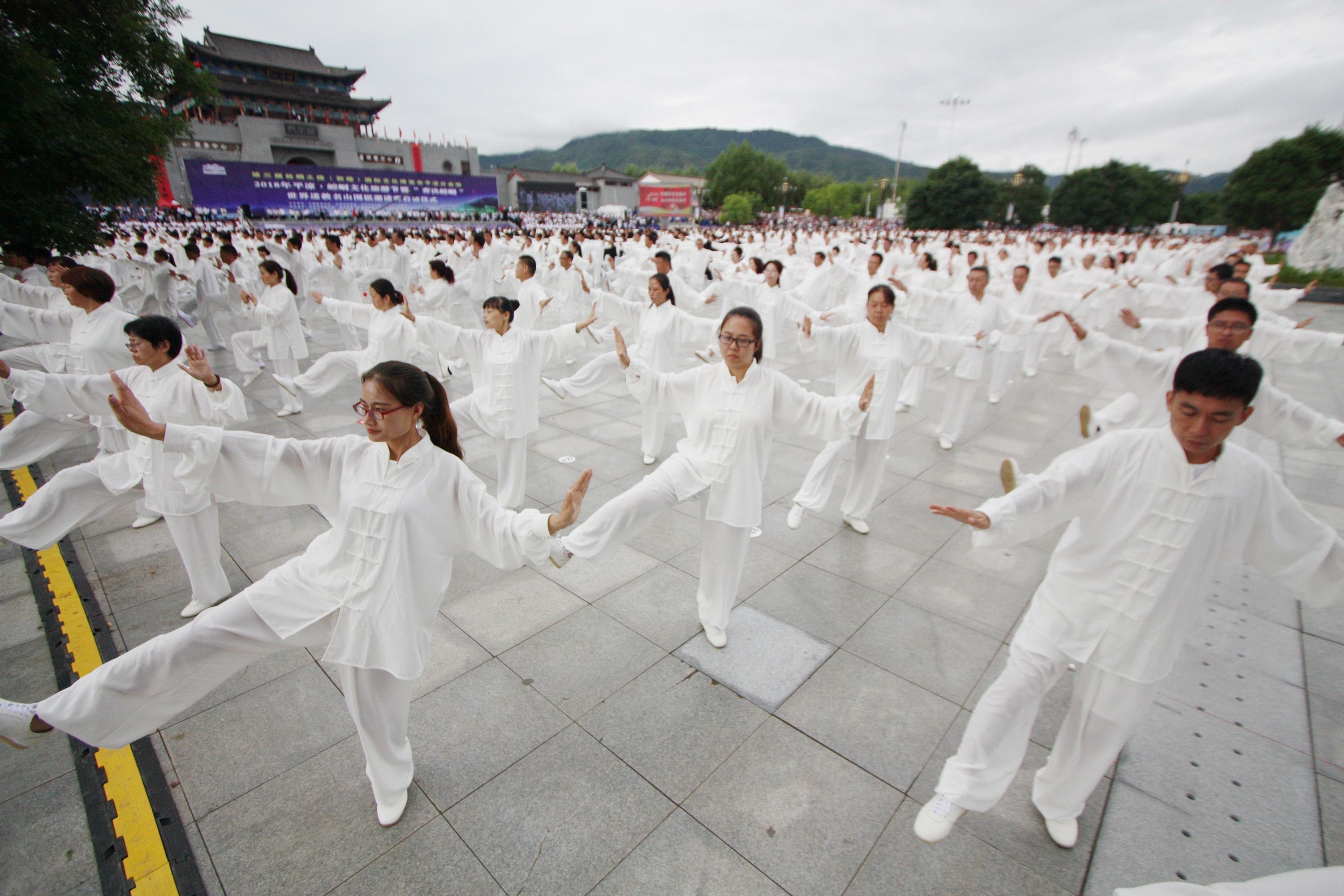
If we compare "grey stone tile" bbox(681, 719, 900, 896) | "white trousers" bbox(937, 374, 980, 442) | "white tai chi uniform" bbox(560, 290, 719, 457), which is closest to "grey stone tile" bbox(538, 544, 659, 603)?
"grey stone tile" bbox(681, 719, 900, 896)

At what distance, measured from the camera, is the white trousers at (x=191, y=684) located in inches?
80.5

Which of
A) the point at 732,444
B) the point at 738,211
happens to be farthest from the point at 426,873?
the point at 738,211

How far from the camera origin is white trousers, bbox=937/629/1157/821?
2221 mm

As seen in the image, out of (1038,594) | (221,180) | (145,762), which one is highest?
(221,180)

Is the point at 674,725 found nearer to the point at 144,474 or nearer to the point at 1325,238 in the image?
the point at 144,474

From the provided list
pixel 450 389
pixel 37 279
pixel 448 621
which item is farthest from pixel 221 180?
pixel 448 621

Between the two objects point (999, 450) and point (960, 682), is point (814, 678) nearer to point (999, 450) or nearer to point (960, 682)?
point (960, 682)

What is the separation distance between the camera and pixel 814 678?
3.34 meters

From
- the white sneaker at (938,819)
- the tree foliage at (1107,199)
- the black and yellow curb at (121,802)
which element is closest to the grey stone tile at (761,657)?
the white sneaker at (938,819)

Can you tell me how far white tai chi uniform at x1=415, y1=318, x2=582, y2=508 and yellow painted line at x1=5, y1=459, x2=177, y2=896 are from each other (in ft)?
9.02

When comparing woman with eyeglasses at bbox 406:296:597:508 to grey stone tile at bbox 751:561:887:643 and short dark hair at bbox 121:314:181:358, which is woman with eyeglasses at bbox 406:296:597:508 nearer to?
short dark hair at bbox 121:314:181:358

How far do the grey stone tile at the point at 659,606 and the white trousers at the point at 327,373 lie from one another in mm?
3175

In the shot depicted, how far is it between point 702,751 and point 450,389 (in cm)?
762

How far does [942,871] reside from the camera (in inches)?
91.7
